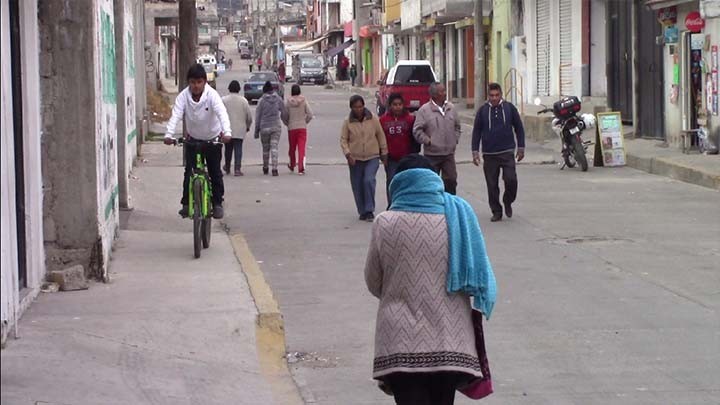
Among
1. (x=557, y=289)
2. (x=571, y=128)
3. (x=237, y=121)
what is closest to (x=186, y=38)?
(x=237, y=121)

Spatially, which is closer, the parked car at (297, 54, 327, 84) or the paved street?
the paved street

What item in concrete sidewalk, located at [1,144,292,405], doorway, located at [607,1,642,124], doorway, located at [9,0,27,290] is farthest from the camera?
doorway, located at [607,1,642,124]

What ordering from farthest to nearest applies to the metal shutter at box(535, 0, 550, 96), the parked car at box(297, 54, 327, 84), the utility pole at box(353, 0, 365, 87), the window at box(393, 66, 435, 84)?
1. the parked car at box(297, 54, 327, 84)
2. the utility pole at box(353, 0, 365, 87)
3. the window at box(393, 66, 435, 84)
4. the metal shutter at box(535, 0, 550, 96)

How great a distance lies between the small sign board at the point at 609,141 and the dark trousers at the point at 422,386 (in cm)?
1829

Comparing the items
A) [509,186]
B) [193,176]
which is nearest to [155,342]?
[193,176]

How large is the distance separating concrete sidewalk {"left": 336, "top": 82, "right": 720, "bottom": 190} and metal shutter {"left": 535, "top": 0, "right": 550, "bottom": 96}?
10.4 metres

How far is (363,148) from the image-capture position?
638 inches

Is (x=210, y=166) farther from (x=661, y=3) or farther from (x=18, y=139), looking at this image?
(x=661, y=3)

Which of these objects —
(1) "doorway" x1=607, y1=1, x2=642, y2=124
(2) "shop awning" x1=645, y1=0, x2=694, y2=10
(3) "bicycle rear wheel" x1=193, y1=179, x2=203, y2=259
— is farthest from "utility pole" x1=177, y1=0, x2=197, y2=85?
(3) "bicycle rear wheel" x1=193, y1=179, x2=203, y2=259

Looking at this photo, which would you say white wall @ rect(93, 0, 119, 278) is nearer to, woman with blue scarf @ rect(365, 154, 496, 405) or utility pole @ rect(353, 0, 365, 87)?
woman with blue scarf @ rect(365, 154, 496, 405)

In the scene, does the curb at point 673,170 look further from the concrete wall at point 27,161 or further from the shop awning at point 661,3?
the concrete wall at point 27,161

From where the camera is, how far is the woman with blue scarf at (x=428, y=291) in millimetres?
5602

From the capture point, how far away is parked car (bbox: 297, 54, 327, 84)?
272 ft

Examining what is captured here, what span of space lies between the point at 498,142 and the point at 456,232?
35.1 feet
